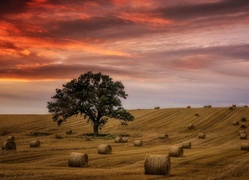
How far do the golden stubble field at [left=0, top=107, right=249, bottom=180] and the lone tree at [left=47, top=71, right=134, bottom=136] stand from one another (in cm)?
305

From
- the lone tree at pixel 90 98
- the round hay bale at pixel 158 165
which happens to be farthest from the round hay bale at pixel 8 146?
the lone tree at pixel 90 98

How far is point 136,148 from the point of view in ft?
122

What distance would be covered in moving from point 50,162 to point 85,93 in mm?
30880

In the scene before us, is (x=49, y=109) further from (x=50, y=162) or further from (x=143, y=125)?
(x=50, y=162)

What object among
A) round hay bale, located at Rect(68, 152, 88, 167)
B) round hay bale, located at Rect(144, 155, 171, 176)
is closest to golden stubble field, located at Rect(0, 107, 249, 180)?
round hay bale, located at Rect(68, 152, 88, 167)

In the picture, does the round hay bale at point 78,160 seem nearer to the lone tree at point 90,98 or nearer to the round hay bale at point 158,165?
the round hay bale at point 158,165

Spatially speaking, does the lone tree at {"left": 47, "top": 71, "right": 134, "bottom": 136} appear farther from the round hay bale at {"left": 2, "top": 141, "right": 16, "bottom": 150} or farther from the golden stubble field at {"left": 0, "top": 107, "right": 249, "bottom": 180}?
the round hay bale at {"left": 2, "top": 141, "right": 16, "bottom": 150}

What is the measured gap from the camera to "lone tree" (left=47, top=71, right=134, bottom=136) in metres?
55.8

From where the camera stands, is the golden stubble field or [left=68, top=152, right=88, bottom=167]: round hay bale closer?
the golden stubble field

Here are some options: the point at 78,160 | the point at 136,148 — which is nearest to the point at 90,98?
the point at 136,148

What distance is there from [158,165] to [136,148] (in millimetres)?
17729

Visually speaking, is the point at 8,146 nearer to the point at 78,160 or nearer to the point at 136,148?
the point at 78,160

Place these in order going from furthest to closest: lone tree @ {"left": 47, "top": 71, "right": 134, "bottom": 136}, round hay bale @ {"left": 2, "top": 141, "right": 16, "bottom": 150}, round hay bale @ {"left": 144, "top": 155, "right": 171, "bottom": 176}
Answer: lone tree @ {"left": 47, "top": 71, "right": 134, "bottom": 136} < round hay bale @ {"left": 2, "top": 141, "right": 16, "bottom": 150} < round hay bale @ {"left": 144, "top": 155, "right": 171, "bottom": 176}

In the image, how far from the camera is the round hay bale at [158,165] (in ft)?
63.9
